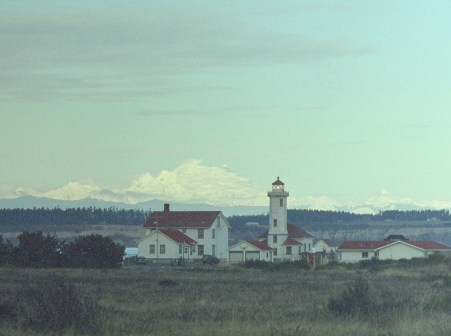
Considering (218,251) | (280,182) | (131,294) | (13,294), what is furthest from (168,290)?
(280,182)

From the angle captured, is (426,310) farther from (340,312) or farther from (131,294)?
(131,294)

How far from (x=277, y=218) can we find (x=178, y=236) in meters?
15.8

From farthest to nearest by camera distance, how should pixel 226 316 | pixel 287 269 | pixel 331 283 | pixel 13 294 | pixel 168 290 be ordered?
1. pixel 287 269
2. pixel 331 283
3. pixel 168 290
4. pixel 13 294
5. pixel 226 316

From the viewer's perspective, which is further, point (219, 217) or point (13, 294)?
point (219, 217)

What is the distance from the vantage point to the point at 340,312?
96.9ft

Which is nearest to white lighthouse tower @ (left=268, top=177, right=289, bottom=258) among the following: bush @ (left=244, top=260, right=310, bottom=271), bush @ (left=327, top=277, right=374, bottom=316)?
bush @ (left=244, top=260, right=310, bottom=271)

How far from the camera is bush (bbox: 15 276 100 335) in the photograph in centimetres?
2384

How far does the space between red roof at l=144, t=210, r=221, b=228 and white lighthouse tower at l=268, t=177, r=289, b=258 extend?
27.2ft

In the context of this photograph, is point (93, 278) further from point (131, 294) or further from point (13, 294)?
point (13, 294)

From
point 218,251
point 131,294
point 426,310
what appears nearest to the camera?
point 426,310

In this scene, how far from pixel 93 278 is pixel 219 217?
5622cm

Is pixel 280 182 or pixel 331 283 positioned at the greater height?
pixel 280 182

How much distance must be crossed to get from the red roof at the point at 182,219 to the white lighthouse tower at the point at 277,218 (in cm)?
829

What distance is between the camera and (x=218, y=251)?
106m
